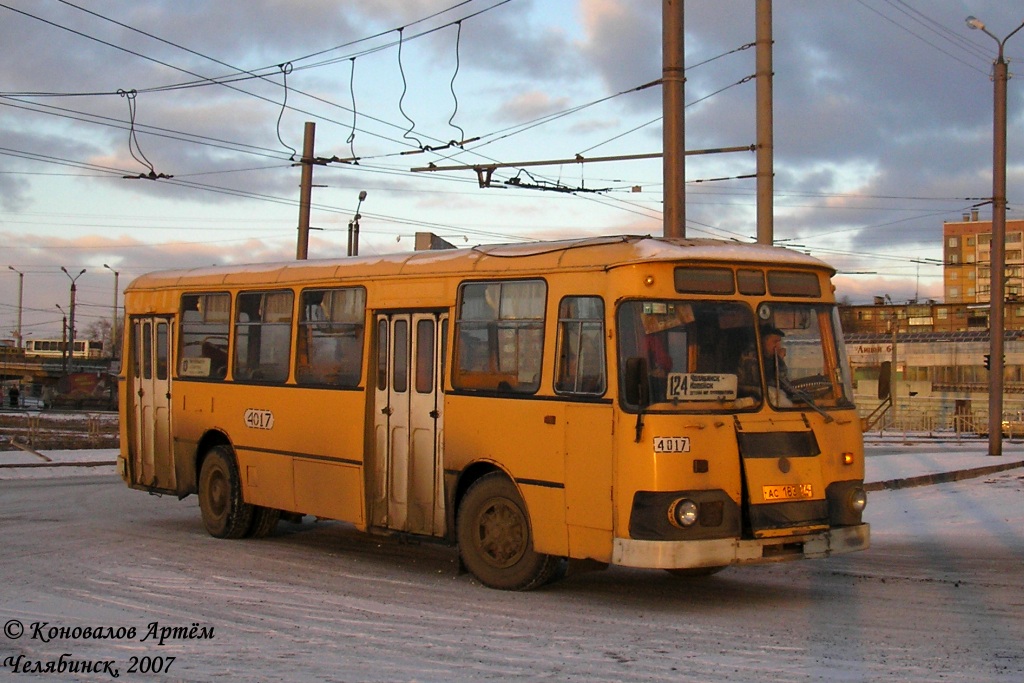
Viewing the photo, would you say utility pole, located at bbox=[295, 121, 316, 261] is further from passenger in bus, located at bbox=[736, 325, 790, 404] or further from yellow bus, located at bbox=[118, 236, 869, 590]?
passenger in bus, located at bbox=[736, 325, 790, 404]

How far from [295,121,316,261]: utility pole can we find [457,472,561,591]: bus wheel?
16082mm

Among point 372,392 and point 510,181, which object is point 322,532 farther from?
point 510,181

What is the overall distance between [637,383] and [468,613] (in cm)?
224

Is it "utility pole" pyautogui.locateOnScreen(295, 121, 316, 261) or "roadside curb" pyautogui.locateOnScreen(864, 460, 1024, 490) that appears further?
"utility pole" pyautogui.locateOnScreen(295, 121, 316, 261)

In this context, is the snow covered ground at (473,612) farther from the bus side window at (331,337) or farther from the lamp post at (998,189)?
the lamp post at (998,189)

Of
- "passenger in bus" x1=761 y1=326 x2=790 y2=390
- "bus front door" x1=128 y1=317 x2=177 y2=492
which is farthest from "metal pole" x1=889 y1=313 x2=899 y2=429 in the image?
"bus front door" x1=128 y1=317 x2=177 y2=492

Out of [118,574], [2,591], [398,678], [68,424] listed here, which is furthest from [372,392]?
[68,424]

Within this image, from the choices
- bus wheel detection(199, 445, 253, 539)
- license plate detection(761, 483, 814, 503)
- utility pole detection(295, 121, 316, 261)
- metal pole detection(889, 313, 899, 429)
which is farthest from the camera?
utility pole detection(295, 121, 316, 261)

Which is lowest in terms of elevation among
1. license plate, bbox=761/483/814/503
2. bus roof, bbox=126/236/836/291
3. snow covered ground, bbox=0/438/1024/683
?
snow covered ground, bbox=0/438/1024/683

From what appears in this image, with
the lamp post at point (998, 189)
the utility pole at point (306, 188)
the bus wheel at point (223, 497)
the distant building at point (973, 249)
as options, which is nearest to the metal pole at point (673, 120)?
the bus wheel at point (223, 497)

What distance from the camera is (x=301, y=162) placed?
2606 cm

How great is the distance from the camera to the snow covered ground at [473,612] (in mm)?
7434

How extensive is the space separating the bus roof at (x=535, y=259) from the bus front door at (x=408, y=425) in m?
0.53

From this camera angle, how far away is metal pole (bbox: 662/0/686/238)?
46.8ft
